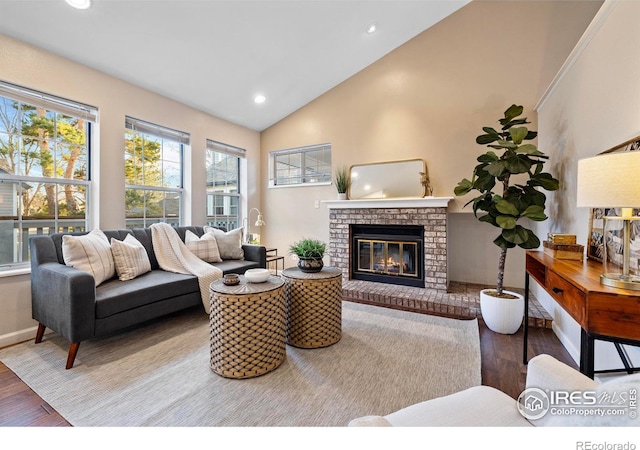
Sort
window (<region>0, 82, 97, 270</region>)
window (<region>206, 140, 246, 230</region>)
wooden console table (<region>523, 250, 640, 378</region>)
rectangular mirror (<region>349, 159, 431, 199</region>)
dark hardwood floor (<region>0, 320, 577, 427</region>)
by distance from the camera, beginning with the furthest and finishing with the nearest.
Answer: window (<region>206, 140, 246, 230</region>), rectangular mirror (<region>349, 159, 431, 199</region>), window (<region>0, 82, 97, 270</region>), dark hardwood floor (<region>0, 320, 577, 427</region>), wooden console table (<region>523, 250, 640, 378</region>)

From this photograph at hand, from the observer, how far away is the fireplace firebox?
3.71 metres

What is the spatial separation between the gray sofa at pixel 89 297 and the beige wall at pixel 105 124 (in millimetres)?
209

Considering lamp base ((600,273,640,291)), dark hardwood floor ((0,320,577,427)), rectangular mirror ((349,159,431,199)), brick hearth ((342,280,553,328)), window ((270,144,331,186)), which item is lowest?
dark hardwood floor ((0,320,577,427))

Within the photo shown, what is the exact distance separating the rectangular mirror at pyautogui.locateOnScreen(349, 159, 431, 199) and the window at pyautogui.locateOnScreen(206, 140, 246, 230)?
1973 millimetres

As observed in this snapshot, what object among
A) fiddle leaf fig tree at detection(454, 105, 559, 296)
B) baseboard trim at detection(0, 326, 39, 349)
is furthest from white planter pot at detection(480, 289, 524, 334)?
baseboard trim at detection(0, 326, 39, 349)

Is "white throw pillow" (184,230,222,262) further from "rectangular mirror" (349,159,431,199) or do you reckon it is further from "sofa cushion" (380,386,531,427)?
"sofa cushion" (380,386,531,427)

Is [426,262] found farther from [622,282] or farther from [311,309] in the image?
[622,282]

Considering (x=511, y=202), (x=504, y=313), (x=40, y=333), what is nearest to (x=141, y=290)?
(x=40, y=333)

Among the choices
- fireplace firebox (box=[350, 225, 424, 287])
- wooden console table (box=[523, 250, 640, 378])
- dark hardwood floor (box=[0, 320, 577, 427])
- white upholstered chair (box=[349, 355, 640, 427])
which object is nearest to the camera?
white upholstered chair (box=[349, 355, 640, 427])

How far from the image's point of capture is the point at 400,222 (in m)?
3.74

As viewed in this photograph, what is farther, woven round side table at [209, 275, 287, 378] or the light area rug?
woven round side table at [209, 275, 287, 378]

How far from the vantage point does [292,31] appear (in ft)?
10.3

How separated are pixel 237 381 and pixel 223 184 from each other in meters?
3.40

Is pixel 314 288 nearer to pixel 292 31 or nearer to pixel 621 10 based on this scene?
pixel 621 10
